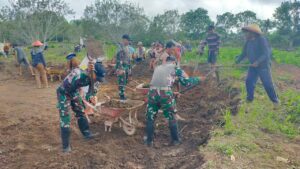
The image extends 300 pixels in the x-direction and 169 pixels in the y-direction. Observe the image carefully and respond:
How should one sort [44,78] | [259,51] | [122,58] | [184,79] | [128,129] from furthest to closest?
[44,78]
[122,58]
[259,51]
[128,129]
[184,79]

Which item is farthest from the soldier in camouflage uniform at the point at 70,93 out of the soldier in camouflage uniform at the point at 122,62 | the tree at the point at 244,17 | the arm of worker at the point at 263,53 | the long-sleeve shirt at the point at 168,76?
the tree at the point at 244,17

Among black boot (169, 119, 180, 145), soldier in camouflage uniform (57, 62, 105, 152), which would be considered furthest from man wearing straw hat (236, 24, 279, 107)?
soldier in camouflage uniform (57, 62, 105, 152)

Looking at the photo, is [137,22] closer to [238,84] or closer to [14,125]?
[238,84]

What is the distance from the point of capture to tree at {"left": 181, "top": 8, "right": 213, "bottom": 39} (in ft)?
123

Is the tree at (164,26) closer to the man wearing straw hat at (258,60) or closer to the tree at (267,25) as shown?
the tree at (267,25)

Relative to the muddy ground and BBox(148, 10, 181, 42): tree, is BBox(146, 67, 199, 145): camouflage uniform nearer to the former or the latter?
the muddy ground

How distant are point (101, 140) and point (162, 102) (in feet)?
4.97

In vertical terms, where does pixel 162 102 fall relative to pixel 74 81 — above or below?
below

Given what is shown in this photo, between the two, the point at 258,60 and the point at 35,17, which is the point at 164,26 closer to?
the point at 35,17

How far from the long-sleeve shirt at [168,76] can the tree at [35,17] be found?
53.8 ft

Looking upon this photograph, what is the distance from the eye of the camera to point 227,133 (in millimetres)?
5980

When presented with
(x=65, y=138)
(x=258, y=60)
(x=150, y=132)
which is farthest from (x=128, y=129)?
(x=258, y=60)

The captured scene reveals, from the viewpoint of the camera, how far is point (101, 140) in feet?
20.7

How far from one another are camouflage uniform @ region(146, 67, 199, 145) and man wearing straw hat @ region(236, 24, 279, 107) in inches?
106
